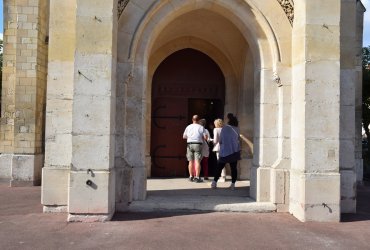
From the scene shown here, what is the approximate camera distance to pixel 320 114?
19.7ft

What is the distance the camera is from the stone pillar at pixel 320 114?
596 cm

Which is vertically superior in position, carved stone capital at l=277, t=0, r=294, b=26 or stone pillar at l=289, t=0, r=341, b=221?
carved stone capital at l=277, t=0, r=294, b=26

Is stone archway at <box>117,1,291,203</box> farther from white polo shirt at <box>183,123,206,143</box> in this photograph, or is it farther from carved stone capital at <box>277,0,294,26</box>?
white polo shirt at <box>183,123,206,143</box>

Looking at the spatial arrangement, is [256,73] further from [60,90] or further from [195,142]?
[60,90]

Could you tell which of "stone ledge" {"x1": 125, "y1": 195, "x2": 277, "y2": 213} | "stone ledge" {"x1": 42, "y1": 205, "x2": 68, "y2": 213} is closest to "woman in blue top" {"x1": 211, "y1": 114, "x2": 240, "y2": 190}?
"stone ledge" {"x1": 125, "y1": 195, "x2": 277, "y2": 213}

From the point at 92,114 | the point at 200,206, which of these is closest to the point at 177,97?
the point at 200,206

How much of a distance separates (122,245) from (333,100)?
3.63 meters

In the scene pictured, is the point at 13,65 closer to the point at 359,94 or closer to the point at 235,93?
the point at 235,93

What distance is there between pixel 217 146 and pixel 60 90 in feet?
11.8

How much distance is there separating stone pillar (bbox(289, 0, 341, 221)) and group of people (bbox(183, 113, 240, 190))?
196 cm

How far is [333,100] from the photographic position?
19.8 feet

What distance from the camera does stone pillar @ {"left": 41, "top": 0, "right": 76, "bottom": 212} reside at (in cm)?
640

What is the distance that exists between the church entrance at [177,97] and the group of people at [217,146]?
1.26 meters

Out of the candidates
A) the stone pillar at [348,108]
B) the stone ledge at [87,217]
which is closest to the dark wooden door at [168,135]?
the stone pillar at [348,108]
